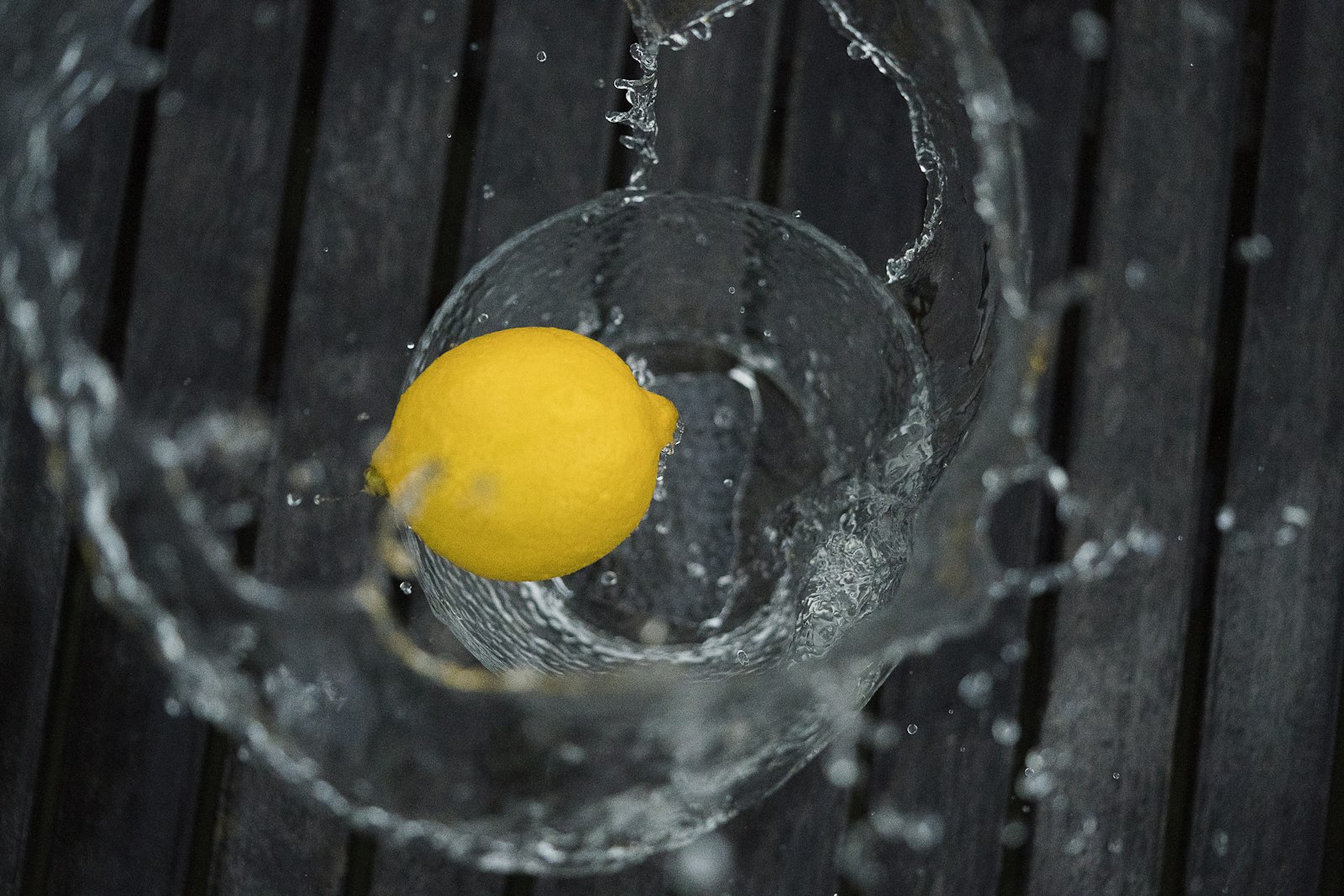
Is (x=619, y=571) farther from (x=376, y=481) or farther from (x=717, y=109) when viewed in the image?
(x=717, y=109)

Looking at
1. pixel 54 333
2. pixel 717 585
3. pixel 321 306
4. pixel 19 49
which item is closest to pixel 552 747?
pixel 717 585

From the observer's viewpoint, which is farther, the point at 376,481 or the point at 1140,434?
the point at 1140,434

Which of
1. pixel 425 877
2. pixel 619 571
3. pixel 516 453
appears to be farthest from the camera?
pixel 425 877

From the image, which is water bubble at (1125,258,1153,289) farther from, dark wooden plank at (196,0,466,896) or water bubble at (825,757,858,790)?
dark wooden plank at (196,0,466,896)

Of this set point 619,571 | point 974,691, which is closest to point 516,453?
point 619,571

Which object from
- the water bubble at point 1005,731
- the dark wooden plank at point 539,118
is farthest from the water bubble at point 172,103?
the water bubble at point 1005,731

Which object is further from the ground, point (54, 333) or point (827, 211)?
point (827, 211)

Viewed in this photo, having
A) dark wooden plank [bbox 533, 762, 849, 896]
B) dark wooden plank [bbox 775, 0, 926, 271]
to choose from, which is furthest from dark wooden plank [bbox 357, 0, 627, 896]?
dark wooden plank [bbox 533, 762, 849, 896]

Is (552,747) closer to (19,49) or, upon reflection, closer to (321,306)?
(321,306)
